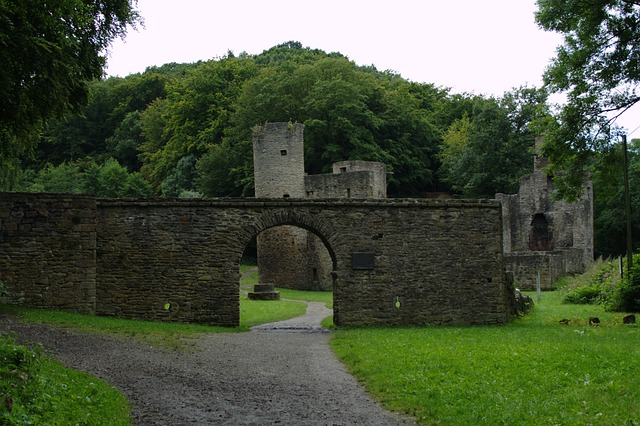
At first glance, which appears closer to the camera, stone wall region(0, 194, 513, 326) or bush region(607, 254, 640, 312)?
stone wall region(0, 194, 513, 326)

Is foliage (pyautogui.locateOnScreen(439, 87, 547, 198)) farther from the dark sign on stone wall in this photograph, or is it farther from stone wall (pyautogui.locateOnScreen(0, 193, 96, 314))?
stone wall (pyautogui.locateOnScreen(0, 193, 96, 314))

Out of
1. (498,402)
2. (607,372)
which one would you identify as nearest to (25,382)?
(498,402)

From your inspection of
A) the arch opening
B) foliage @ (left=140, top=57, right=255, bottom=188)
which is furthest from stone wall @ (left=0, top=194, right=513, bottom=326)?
foliage @ (left=140, top=57, right=255, bottom=188)

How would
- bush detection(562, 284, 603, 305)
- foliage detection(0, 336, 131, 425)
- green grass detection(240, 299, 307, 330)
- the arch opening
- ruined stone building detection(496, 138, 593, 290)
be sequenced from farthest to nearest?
ruined stone building detection(496, 138, 593, 290) < the arch opening < bush detection(562, 284, 603, 305) < green grass detection(240, 299, 307, 330) < foliage detection(0, 336, 131, 425)

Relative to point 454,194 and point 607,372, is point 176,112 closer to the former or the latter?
point 454,194

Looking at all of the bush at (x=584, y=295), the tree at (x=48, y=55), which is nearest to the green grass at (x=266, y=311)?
the tree at (x=48, y=55)

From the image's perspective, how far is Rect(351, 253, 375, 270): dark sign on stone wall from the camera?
60.2 feet

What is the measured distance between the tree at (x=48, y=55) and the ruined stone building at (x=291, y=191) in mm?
21322

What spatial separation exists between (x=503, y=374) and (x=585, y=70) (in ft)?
38.7

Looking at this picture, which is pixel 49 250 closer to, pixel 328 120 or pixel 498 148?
pixel 328 120

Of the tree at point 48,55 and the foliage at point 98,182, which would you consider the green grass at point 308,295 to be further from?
the foliage at point 98,182

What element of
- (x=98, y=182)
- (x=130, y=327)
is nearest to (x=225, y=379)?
(x=130, y=327)

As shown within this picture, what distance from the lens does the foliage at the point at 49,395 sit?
6.64m

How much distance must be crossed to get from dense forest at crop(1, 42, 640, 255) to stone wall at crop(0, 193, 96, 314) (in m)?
29.4
